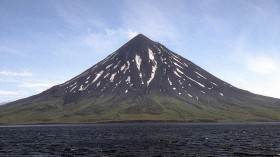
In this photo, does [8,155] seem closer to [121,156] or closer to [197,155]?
[121,156]

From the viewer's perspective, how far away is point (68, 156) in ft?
187

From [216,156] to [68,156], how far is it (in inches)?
876

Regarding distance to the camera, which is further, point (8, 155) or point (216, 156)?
point (8, 155)

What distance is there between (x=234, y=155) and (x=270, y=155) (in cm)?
510

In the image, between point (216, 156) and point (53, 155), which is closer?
point (216, 156)

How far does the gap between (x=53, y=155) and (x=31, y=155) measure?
3.68 metres

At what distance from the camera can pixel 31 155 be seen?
196ft

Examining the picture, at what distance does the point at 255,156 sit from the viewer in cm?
5409

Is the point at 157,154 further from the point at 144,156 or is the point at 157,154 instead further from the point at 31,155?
the point at 31,155

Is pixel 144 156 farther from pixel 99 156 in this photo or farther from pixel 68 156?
pixel 68 156

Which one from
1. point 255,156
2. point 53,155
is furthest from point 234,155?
point 53,155

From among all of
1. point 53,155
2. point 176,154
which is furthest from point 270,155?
point 53,155

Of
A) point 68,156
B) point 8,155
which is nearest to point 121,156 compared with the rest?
point 68,156

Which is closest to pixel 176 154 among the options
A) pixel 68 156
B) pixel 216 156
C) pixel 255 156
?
pixel 216 156
